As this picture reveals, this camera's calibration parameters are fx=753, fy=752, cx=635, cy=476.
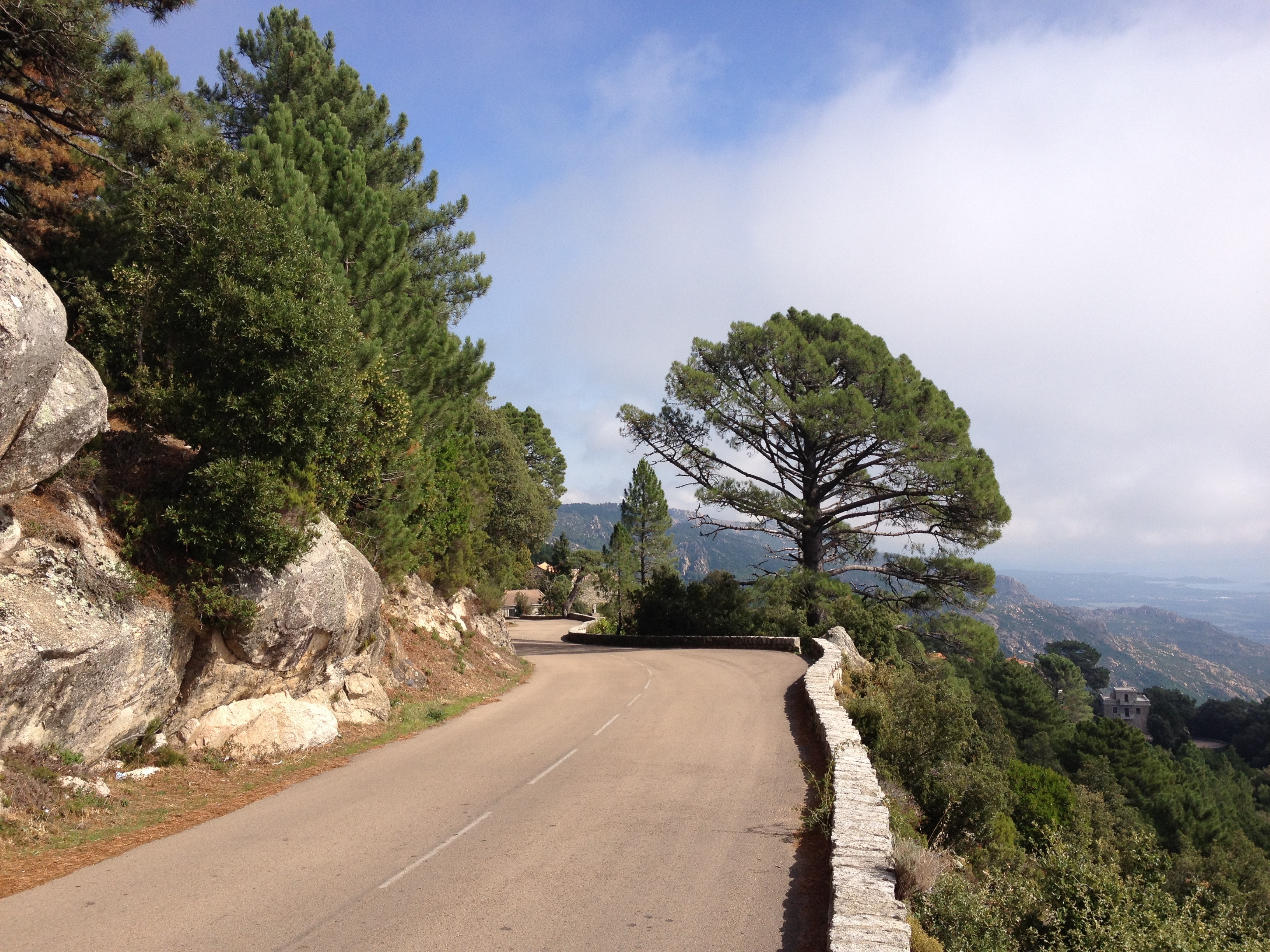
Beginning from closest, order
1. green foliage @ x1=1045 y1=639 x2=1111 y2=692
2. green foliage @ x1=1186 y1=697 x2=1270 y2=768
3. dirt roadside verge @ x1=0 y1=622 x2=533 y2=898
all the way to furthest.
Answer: dirt roadside verge @ x1=0 y1=622 x2=533 y2=898, green foliage @ x1=1186 y1=697 x2=1270 y2=768, green foliage @ x1=1045 y1=639 x2=1111 y2=692

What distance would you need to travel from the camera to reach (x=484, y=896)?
21.5ft

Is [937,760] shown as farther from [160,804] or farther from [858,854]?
[160,804]

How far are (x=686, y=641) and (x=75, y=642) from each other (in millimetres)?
28917

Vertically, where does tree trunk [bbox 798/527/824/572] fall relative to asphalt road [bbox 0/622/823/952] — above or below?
above

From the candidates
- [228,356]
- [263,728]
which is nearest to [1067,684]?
[263,728]

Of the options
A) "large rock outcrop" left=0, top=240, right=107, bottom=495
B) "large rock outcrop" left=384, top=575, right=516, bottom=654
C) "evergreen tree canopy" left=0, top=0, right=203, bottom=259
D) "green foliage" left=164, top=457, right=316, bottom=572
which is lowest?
"large rock outcrop" left=384, top=575, right=516, bottom=654

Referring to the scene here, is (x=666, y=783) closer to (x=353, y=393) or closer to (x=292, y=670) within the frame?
(x=292, y=670)

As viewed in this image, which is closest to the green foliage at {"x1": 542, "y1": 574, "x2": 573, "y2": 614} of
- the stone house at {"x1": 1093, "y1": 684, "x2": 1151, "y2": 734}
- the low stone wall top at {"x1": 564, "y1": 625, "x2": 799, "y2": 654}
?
the low stone wall top at {"x1": 564, "y1": 625, "x2": 799, "y2": 654}

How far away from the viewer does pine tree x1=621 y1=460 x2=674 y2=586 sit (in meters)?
63.7

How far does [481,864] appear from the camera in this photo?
738 cm

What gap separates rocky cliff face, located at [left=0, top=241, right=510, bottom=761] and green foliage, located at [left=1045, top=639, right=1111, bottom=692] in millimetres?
161383

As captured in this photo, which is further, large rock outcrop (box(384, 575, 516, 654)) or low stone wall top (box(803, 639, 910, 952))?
large rock outcrop (box(384, 575, 516, 654))

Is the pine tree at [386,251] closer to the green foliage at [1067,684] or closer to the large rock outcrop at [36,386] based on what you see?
the large rock outcrop at [36,386]

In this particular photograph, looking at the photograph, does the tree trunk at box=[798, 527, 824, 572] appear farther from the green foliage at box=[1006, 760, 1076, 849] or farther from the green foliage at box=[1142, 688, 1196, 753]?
the green foliage at box=[1142, 688, 1196, 753]
